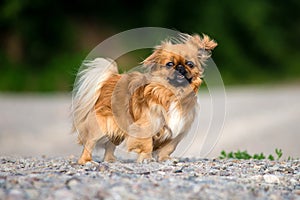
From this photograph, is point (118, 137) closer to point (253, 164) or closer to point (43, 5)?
point (253, 164)

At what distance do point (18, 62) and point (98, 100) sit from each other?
16228mm

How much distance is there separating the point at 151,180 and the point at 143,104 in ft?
4.93

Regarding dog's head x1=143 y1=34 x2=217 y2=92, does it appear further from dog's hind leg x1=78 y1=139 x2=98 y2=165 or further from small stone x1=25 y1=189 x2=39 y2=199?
small stone x1=25 y1=189 x2=39 y2=199

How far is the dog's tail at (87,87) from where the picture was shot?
670cm

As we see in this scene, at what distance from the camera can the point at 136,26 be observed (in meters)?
24.2

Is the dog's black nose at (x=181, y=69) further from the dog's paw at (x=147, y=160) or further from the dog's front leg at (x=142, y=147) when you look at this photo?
the dog's paw at (x=147, y=160)

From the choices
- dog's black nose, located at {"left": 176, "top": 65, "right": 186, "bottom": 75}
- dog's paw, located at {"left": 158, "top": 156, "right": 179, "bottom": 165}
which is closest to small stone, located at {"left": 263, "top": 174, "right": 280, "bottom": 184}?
dog's paw, located at {"left": 158, "top": 156, "right": 179, "bottom": 165}

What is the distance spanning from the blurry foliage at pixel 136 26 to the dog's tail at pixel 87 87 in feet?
46.6

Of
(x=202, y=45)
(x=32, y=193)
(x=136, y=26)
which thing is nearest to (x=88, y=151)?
(x=202, y=45)

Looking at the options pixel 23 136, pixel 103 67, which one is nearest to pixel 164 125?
pixel 103 67

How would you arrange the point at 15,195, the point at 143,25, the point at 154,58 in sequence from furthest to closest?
the point at 143,25, the point at 154,58, the point at 15,195

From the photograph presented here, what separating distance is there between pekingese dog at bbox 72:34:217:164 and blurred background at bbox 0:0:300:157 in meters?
10.5

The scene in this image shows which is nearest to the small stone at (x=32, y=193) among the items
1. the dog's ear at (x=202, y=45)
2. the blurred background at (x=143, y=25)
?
the dog's ear at (x=202, y=45)

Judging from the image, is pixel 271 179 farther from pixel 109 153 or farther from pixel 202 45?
pixel 109 153
